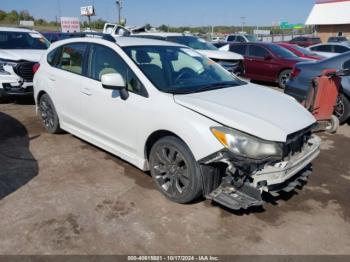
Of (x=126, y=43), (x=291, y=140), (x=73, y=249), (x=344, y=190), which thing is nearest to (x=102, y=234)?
(x=73, y=249)

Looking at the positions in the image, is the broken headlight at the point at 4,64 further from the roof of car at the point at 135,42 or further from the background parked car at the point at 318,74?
the background parked car at the point at 318,74

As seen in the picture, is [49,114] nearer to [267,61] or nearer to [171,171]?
[171,171]

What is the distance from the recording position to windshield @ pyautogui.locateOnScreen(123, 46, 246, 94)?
3854 mm

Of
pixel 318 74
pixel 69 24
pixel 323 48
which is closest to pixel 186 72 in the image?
pixel 318 74

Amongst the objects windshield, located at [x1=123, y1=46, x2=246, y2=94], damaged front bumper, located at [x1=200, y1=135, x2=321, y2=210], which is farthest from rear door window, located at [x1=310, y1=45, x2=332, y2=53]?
damaged front bumper, located at [x1=200, y1=135, x2=321, y2=210]

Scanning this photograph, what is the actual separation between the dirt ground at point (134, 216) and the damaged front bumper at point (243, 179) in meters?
0.31

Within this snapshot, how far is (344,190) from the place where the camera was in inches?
159

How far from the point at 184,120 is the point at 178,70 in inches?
46.4

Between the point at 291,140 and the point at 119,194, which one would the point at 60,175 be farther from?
the point at 291,140

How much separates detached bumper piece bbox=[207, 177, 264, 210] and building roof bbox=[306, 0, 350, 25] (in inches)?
1627

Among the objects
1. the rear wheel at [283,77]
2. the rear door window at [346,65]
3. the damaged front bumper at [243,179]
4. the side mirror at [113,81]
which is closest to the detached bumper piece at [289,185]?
the damaged front bumper at [243,179]

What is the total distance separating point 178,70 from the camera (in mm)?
4238

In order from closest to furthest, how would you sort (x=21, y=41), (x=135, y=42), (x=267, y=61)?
(x=135, y=42) < (x=21, y=41) < (x=267, y=61)

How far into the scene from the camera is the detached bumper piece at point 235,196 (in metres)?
3.04
